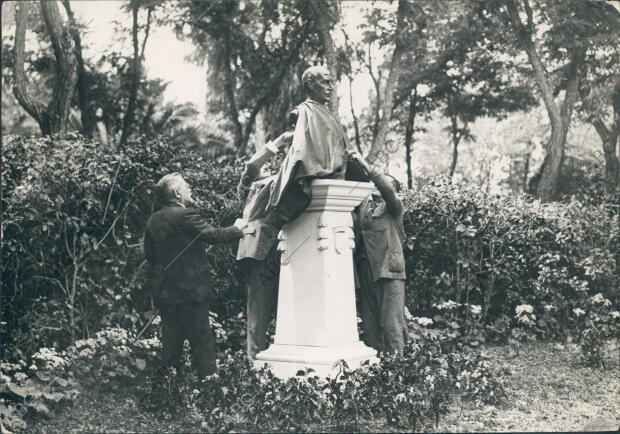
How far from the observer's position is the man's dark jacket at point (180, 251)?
5043mm

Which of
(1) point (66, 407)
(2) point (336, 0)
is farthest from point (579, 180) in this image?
(1) point (66, 407)

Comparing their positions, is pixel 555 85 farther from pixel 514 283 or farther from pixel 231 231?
pixel 231 231

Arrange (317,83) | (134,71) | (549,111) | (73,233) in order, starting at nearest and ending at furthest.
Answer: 1. (317,83)
2. (73,233)
3. (549,111)
4. (134,71)

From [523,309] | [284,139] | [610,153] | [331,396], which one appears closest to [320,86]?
[284,139]

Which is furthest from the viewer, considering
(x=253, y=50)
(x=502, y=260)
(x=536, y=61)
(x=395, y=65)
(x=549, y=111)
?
(x=253, y=50)

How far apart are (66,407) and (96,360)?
69 centimetres

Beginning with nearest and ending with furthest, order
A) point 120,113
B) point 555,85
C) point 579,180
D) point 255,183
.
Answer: point 255,183, point 579,180, point 555,85, point 120,113

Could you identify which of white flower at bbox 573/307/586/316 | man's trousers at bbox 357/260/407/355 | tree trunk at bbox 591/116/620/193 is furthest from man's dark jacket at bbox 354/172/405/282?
tree trunk at bbox 591/116/620/193

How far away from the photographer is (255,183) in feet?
18.4

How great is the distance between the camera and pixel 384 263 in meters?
5.85

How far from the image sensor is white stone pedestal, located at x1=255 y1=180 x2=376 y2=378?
16.3 ft

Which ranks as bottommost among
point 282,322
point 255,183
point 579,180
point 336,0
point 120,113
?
point 282,322

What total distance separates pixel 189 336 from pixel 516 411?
2.54 metres

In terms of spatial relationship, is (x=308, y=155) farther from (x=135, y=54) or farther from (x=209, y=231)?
(x=135, y=54)
